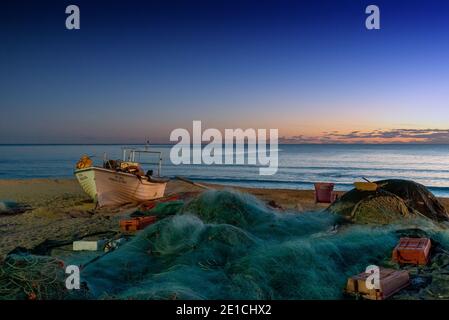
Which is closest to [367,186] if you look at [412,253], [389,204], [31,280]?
[389,204]

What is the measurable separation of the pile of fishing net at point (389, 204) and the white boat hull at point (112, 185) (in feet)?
23.7

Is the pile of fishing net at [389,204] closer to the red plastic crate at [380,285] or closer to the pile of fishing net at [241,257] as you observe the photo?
the pile of fishing net at [241,257]

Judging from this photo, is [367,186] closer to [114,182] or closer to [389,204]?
[389,204]

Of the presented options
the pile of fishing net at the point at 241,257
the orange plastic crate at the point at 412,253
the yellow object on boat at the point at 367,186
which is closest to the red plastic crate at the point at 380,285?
the pile of fishing net at the point at 241,257

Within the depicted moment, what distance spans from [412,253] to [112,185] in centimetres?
997

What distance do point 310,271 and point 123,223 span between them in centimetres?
480

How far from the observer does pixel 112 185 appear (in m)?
14.1

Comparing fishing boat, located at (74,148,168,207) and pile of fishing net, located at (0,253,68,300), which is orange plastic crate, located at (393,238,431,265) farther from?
fishing boat, located at (74,148,168,207)

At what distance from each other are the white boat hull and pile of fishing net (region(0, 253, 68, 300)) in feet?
29.2

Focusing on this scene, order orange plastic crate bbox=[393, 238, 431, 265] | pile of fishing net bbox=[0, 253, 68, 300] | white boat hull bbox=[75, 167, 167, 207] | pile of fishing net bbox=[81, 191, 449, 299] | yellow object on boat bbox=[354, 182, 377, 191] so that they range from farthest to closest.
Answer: white boat hull bbox=[75, 167, 167, 207] → yellow object on boat bbox=[354, 182, 377, 191] → orange plastic crate bbox=[393, 238, 431, 265] → pile of fishing net bbox=[81, 191, 449, 299] → pile of fishing net bbox=[0, 253, 68, 300]

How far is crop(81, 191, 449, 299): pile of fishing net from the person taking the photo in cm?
514

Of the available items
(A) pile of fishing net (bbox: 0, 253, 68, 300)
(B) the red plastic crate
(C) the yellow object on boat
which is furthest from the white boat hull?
(B) the red plastic crate

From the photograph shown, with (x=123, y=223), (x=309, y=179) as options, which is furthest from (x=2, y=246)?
(x=309, y=179)

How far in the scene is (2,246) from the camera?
8.33 metres
